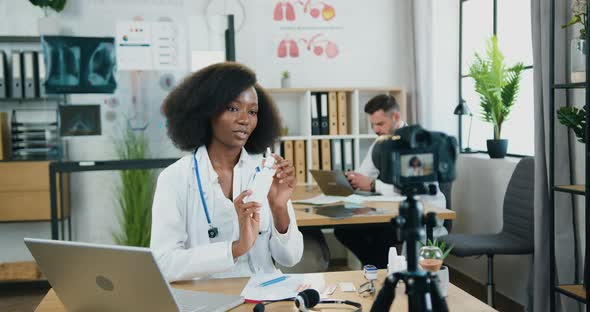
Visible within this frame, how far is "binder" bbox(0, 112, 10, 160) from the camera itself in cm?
468

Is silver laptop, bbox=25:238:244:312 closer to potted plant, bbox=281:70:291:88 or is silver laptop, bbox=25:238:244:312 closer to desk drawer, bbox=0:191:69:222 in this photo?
desk drawer, bbox=0:191:69:222

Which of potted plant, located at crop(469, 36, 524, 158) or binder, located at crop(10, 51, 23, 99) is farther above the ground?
binder, located at crop(10, 51, 23, 99)

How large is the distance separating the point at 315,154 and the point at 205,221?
10.2 feet

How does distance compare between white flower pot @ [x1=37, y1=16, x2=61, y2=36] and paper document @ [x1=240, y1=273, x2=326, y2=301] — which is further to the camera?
white flower pot @ [x1=37, y1=16, x2=61, y2=36]

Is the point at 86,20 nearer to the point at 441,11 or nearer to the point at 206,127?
the point at 206,127

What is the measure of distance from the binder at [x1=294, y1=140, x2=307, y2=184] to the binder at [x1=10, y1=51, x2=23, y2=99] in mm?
2100

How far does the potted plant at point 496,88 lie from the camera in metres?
4.05

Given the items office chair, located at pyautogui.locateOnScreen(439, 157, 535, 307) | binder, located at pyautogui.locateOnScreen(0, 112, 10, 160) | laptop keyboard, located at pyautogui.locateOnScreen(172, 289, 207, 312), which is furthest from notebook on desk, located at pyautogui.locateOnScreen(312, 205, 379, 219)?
binder, located at pyautogui.locateOnScreen(0, 112, 10, 160)

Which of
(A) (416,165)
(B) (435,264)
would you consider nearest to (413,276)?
(A) (416,165)

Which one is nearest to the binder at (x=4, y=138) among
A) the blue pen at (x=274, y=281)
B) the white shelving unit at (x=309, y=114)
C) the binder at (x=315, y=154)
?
the white shelving unit at (x=309, y=114)

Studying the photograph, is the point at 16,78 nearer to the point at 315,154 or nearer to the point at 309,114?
the point at 309,114

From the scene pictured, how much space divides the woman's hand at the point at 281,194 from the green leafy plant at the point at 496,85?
2430mm

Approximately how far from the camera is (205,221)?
2.12m

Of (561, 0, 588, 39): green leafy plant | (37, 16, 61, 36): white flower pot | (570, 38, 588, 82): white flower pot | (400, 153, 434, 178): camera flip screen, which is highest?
(37, 16, 61, 36): white flower pot
